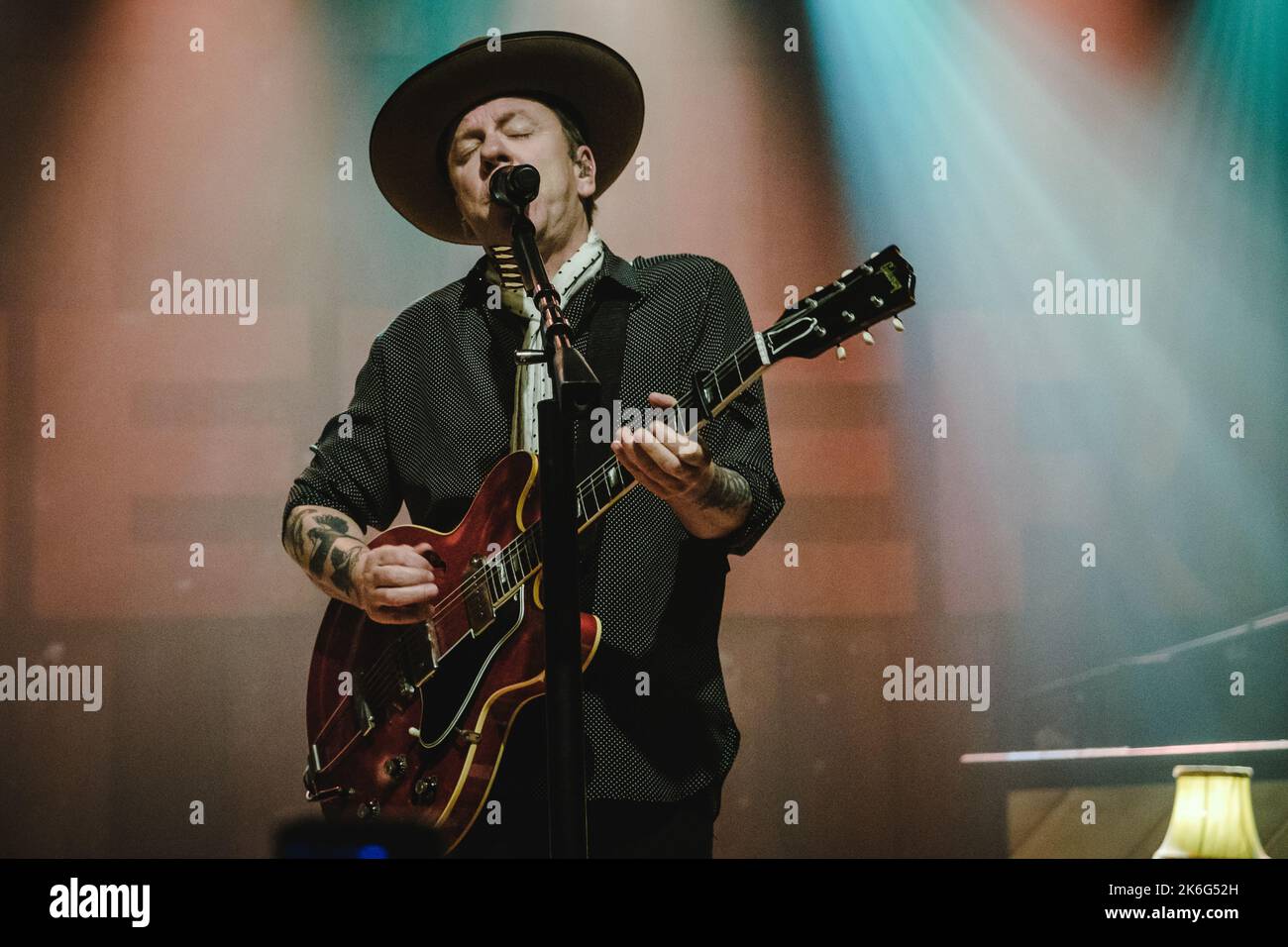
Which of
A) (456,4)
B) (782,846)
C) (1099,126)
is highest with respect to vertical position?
(456,4)

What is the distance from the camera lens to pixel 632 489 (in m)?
2.92

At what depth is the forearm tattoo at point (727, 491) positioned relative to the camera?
8.79 feet

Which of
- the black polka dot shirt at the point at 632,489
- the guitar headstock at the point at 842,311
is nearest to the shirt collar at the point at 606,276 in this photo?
the black polka dot shirt at the point at 632,489

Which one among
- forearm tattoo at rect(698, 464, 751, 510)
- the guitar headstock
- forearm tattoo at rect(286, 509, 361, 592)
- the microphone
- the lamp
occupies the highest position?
the microphone

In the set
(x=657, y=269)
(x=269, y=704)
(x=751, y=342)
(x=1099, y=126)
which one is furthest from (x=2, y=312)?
(x=1099, y=126)

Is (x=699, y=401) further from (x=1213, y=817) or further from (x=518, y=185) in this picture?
(x=1213, y=817)

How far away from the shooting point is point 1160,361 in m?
3.33

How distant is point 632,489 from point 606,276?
0.50m

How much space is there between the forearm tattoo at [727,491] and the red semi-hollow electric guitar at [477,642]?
116mm

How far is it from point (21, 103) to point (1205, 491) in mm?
3066

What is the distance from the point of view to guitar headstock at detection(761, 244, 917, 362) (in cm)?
258

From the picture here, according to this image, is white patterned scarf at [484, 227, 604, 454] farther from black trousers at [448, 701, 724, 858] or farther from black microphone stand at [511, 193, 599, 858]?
black microphone stand at [511, 193, 599, 858]

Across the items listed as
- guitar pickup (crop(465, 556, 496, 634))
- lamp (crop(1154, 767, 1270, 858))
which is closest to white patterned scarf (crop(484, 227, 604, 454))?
guitar pickup (crop(465, 556, 496, 634))

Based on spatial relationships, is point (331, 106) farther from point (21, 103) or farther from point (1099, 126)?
point (1099, 126)
